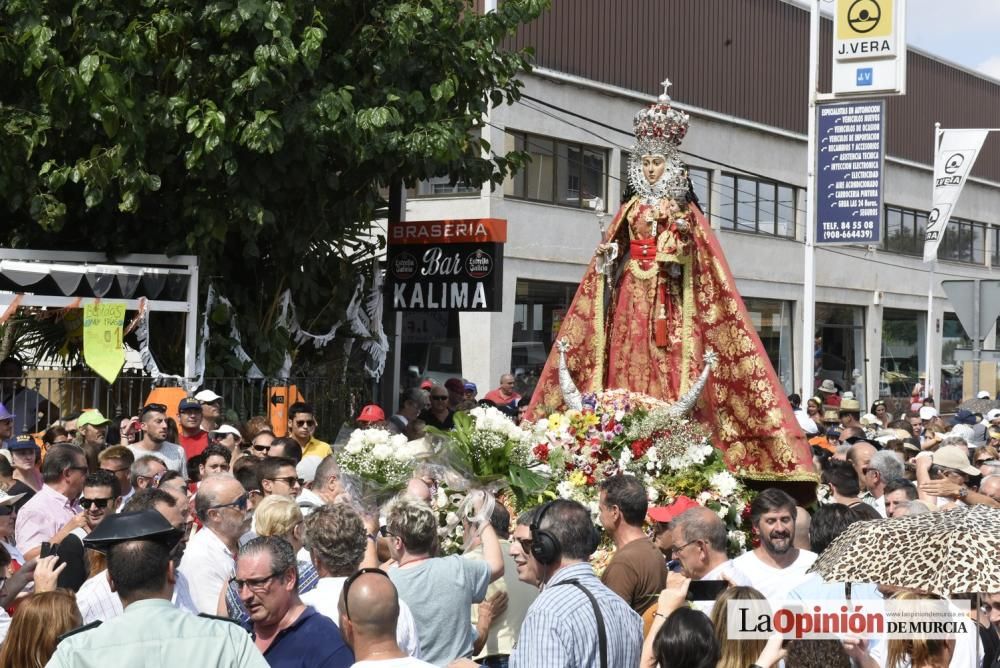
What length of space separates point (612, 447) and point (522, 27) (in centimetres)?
1508

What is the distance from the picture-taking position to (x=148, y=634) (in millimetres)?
3906

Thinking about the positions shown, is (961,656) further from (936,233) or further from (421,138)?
(936,233)

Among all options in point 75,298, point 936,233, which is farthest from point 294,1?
point 936,233

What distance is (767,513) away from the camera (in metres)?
6.25

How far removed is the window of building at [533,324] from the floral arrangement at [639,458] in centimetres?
1421

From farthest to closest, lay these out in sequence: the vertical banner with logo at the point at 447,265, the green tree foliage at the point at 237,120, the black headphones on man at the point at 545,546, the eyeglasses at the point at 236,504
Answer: the vertical banner with logo at the point at 447,265 < the green tree foliage at the point at 237,120 < the eyeglasses at the point at 236,504 < the black headphones on man at the point at 545,546

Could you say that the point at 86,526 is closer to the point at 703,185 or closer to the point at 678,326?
the point at 678,326

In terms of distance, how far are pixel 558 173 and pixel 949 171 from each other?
21.9ft

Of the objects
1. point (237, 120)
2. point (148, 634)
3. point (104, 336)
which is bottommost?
point (148, 634)

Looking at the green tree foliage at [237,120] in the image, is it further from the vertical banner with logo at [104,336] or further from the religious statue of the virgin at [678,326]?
the religious statue of the virgin at [678,326]

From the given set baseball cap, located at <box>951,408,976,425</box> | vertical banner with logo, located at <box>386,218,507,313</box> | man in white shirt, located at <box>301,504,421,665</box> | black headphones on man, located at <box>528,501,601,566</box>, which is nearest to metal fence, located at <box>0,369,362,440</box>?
vertical banner with logo, located at <box>386,218,507,313</box>

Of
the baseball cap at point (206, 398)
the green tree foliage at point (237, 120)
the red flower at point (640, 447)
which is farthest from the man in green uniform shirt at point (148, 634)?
the green tree foliage at point (237, 120)

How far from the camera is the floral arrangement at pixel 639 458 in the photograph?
8.86 m

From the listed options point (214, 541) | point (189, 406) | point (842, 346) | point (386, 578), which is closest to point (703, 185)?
point (842, 346)
